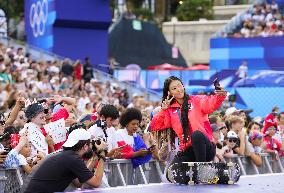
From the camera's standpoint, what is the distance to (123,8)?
45.7 metres

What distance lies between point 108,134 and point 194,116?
4.33ft

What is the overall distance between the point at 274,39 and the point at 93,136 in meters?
25.1

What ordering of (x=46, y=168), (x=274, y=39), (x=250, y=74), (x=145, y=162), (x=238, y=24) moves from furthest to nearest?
(x=238, y=24) < (x=274, y=39) < (x=250, y=74) < (x=145, y=162) < (x=46, y=168)

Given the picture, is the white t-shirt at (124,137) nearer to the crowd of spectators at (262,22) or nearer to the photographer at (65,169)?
the photographer at (65,169)

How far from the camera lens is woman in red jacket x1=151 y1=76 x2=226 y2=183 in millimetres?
10344

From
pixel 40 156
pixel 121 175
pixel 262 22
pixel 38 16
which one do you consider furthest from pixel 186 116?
pixel 262 22

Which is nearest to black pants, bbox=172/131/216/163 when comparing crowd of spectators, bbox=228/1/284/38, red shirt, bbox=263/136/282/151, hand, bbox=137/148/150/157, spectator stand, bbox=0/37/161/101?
hand, bbox=137/148/150/157

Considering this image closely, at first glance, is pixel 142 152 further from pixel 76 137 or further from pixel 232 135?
pixel 76 137

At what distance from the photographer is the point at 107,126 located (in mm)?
11172

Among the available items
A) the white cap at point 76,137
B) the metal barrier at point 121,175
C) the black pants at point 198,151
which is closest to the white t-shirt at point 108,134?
the metal barrier at point 121,175

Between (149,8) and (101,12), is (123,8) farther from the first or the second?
(101,12)

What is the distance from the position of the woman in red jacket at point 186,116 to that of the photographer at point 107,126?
2.32 ft

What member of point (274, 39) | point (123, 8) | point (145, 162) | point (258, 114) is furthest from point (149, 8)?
point (145, 162)

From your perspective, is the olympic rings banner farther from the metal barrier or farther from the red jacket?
the red jacket
